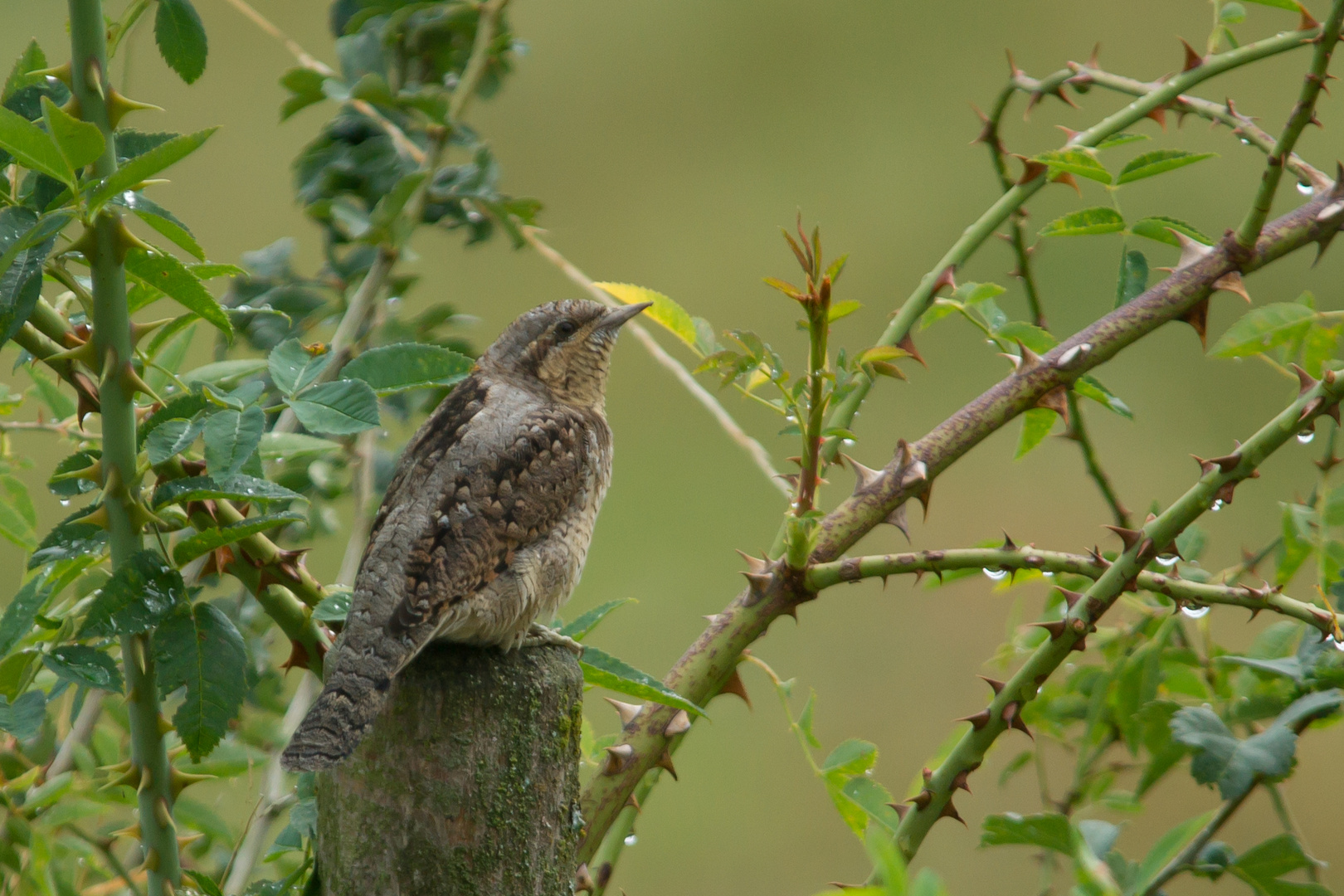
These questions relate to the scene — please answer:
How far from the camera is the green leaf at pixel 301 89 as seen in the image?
1.62 metres

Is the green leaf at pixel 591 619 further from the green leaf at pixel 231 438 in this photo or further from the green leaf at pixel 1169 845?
the green leaf at pixel 1169 845

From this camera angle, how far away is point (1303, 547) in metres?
1.46

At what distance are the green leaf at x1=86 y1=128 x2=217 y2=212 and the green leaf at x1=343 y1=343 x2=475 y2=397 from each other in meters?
0.27

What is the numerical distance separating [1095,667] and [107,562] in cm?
149

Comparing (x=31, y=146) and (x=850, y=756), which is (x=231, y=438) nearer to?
(x=31, y=146)

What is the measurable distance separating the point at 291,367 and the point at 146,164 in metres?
0.26

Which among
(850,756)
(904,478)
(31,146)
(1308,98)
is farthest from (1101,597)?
→ (31,146)

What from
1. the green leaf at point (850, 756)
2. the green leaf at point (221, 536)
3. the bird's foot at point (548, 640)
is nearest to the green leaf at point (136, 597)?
the green leaf at point (221, 536)

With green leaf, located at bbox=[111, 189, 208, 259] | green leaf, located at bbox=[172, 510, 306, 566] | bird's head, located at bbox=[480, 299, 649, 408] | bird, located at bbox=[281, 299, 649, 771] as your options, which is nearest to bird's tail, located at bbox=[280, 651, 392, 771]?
bird, located at bbox=[281, 299, 649, 771]

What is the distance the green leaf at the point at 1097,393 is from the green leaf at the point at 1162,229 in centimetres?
20

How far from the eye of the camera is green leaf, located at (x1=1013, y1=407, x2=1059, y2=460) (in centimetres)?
139

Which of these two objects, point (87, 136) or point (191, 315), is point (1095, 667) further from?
point (87, 136)

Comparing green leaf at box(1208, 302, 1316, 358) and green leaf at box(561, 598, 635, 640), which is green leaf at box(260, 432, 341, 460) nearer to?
green leaf at box(561, 598, 635, 640)

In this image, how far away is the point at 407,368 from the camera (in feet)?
3.45
